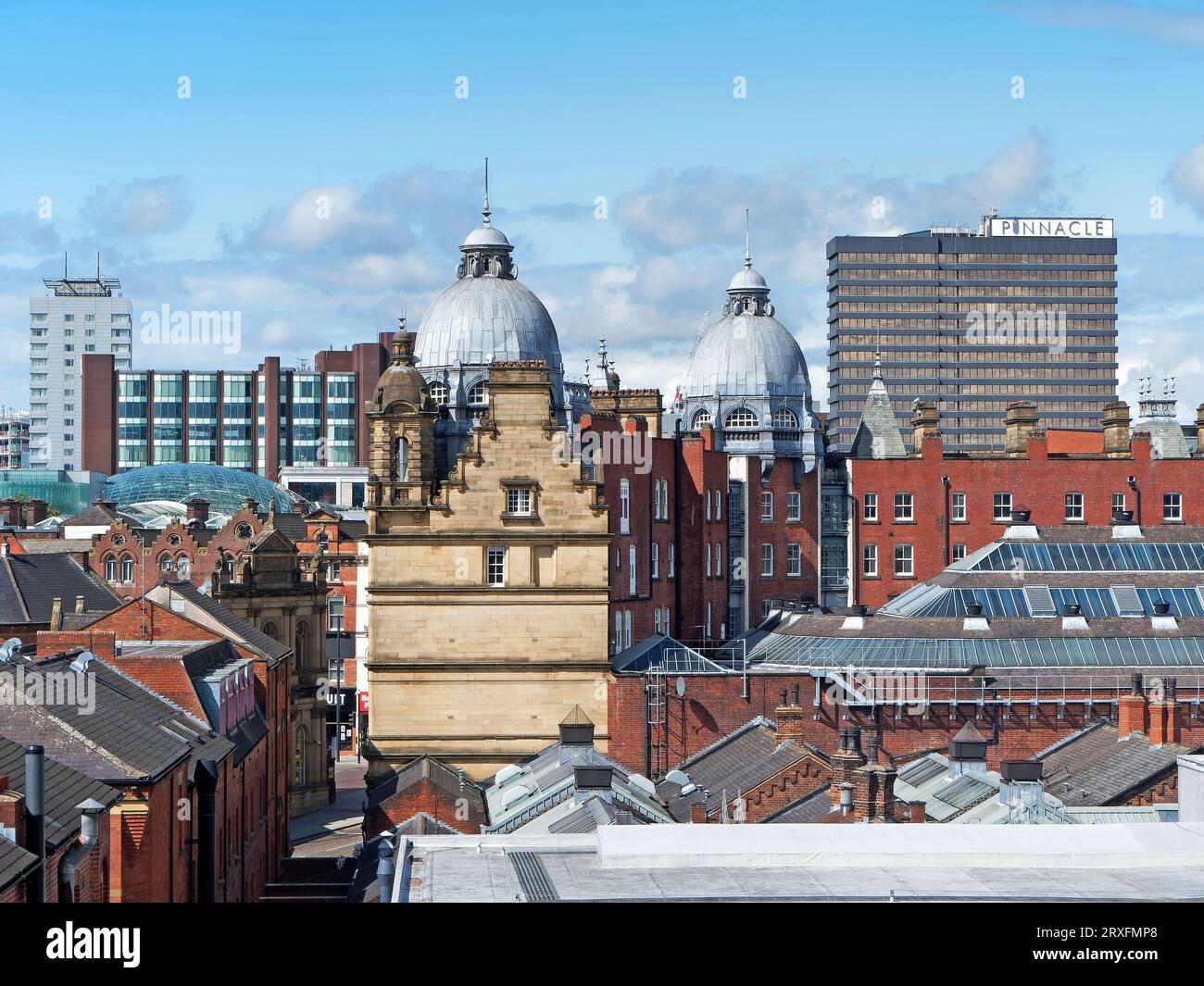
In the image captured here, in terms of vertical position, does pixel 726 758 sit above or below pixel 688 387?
below

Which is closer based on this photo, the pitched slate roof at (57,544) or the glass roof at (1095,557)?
the glass roof at (1095,557)

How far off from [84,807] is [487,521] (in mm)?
34534

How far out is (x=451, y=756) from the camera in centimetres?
6450

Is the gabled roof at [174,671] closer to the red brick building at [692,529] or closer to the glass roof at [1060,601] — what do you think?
the red brick building at [692,529]

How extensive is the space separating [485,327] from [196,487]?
84854mm

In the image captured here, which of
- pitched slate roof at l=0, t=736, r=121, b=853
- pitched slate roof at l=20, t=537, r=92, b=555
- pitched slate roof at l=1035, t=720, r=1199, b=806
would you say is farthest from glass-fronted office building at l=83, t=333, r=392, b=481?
pitched slate roof at l=0, t=736, r=121, b=853

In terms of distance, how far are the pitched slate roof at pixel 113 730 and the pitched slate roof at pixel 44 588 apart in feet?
90.6

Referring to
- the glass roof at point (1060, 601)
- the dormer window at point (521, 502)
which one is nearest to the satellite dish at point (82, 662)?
the dormer window at point (521, 502)

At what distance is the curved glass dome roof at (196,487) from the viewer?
153000 millimetres

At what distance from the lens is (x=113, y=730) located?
38.3 m

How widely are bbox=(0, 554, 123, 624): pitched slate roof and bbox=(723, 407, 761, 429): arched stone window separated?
29602 millimetres

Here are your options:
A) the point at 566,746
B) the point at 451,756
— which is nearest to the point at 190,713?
the point at 566,746

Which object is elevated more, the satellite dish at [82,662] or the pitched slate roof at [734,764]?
the satellite dish at [82,662]
